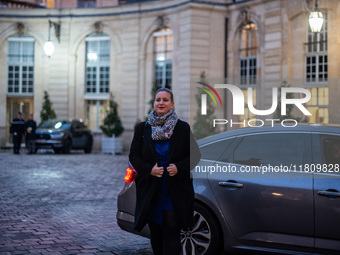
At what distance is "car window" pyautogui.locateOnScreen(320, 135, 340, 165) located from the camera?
5.15 m

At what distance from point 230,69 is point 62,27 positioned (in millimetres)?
12085

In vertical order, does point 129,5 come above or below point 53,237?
above

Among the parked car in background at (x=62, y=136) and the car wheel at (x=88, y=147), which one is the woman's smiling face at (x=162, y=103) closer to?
the parked car in background at (x=62, y=136)

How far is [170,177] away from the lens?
437cm

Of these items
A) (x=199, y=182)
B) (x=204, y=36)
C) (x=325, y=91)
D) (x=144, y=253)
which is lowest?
(x=144, y=253)

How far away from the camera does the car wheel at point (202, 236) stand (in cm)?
539

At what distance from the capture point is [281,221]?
16.7ft

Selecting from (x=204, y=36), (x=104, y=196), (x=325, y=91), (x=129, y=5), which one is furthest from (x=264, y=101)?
(x=104, y=196)

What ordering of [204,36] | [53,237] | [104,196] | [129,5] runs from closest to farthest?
[53,237], [104,196], [204,36], [129,5]

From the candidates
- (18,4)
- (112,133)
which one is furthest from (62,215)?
(18,4)

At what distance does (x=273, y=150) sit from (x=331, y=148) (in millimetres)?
604

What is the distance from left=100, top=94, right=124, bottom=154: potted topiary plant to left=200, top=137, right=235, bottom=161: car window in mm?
21031

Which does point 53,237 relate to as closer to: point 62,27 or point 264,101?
Answer: point 264,101

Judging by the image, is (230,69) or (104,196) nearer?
(104,196)
